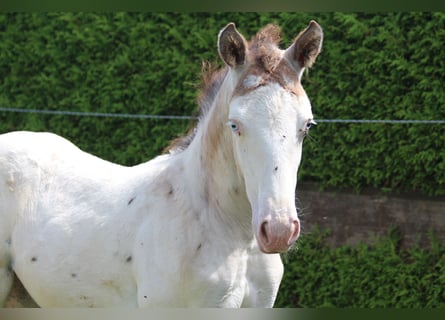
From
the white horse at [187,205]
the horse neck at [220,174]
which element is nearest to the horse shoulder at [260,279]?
the white horse at [187,205]

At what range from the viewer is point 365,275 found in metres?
6.00

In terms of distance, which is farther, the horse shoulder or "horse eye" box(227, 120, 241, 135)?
the horse shoulder

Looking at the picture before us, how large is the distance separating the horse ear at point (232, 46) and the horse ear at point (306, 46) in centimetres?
18

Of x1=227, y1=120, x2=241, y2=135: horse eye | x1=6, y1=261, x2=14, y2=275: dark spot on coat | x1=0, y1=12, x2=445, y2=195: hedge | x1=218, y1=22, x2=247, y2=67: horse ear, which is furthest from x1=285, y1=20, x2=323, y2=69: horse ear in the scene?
x1=0, y1=12, x2=445, y2=195: hedge

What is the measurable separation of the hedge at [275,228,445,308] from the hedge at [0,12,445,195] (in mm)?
473

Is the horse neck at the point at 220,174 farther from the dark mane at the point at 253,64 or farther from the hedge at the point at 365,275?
the hedge at the point at 365,275

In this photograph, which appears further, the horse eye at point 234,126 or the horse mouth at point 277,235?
the horse eye at point 234,126

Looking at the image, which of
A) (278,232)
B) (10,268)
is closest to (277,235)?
(278,232)

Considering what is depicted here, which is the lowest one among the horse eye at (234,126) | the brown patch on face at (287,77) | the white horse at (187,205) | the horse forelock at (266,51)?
the white horse at (187,205)

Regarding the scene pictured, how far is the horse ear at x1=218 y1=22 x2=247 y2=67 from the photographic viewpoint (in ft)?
10.1

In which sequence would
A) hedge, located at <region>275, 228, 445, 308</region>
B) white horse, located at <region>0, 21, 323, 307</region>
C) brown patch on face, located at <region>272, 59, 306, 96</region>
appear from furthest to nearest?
hedge, located at <region>275, 228, 445, 308</region>, brown patch on face, located at <region>272, 59, 306, 96</region>, white horse, located at <region>0, 21, 323, 307</region>

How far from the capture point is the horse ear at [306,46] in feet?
10.2

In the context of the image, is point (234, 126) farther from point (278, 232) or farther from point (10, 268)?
point (10, 268)

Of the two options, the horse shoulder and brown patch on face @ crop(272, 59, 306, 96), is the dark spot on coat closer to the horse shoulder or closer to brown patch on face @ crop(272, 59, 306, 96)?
the horse shoulder
